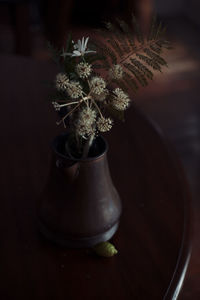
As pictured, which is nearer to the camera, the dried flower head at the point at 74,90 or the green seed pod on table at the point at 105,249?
the dried flower head at the point at 74,90

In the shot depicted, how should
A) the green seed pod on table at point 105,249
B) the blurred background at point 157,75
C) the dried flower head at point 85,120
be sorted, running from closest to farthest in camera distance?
the dried flower head at point 85,120
the green seed pod on table at point 105,249
the blurred background at point 157,75

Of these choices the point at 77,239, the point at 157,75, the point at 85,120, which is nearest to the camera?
the point at 85,120

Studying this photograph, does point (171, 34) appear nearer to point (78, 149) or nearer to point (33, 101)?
point (33, 101)

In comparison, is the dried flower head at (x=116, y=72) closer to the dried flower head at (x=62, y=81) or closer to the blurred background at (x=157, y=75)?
the dried flower head at (x=62, y=81)

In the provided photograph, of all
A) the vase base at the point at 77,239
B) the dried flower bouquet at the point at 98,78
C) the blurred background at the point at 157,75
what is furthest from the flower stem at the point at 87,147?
the blurred background at the point at 157,75

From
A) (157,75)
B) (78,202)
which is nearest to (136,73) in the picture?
(78,202)

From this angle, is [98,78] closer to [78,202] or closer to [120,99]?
[120,99]

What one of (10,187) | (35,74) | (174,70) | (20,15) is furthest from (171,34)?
(10,187)
